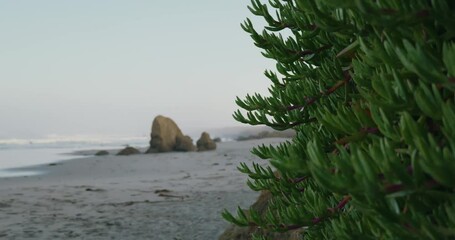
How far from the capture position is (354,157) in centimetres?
87

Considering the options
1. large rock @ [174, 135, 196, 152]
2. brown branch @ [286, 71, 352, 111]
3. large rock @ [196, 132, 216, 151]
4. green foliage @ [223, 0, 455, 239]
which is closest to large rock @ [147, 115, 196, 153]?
large rock @ [174, 135, 196, 152]

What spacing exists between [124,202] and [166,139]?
52.1 feet

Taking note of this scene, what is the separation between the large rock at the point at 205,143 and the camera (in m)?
24.7

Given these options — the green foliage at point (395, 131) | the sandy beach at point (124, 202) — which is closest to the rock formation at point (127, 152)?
the sandy beach at point (124, 202)

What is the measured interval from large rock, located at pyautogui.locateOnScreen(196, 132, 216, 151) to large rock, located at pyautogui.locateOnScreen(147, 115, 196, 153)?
25.6 inches

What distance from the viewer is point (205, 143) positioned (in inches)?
976

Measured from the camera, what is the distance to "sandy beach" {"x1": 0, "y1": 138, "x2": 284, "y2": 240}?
6809 millimetres

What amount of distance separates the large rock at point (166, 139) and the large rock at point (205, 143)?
2.13 feet

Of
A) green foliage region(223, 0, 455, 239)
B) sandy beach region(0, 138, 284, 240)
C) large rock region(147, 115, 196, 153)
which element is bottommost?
sandy beach region(0, 138, 284, 240)

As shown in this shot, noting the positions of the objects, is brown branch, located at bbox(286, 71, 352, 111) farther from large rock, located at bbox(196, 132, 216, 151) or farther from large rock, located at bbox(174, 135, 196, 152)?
large rock, located at bbox(174, 135, 196, 152)

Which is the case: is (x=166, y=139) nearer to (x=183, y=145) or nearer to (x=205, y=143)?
(x=183, y=145)

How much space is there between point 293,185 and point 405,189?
1.18 m

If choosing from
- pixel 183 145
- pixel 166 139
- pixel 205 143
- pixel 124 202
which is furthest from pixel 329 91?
pixel 166 139

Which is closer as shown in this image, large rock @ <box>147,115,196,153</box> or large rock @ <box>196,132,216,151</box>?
large rock @ <box>196,132,216,151</box>
